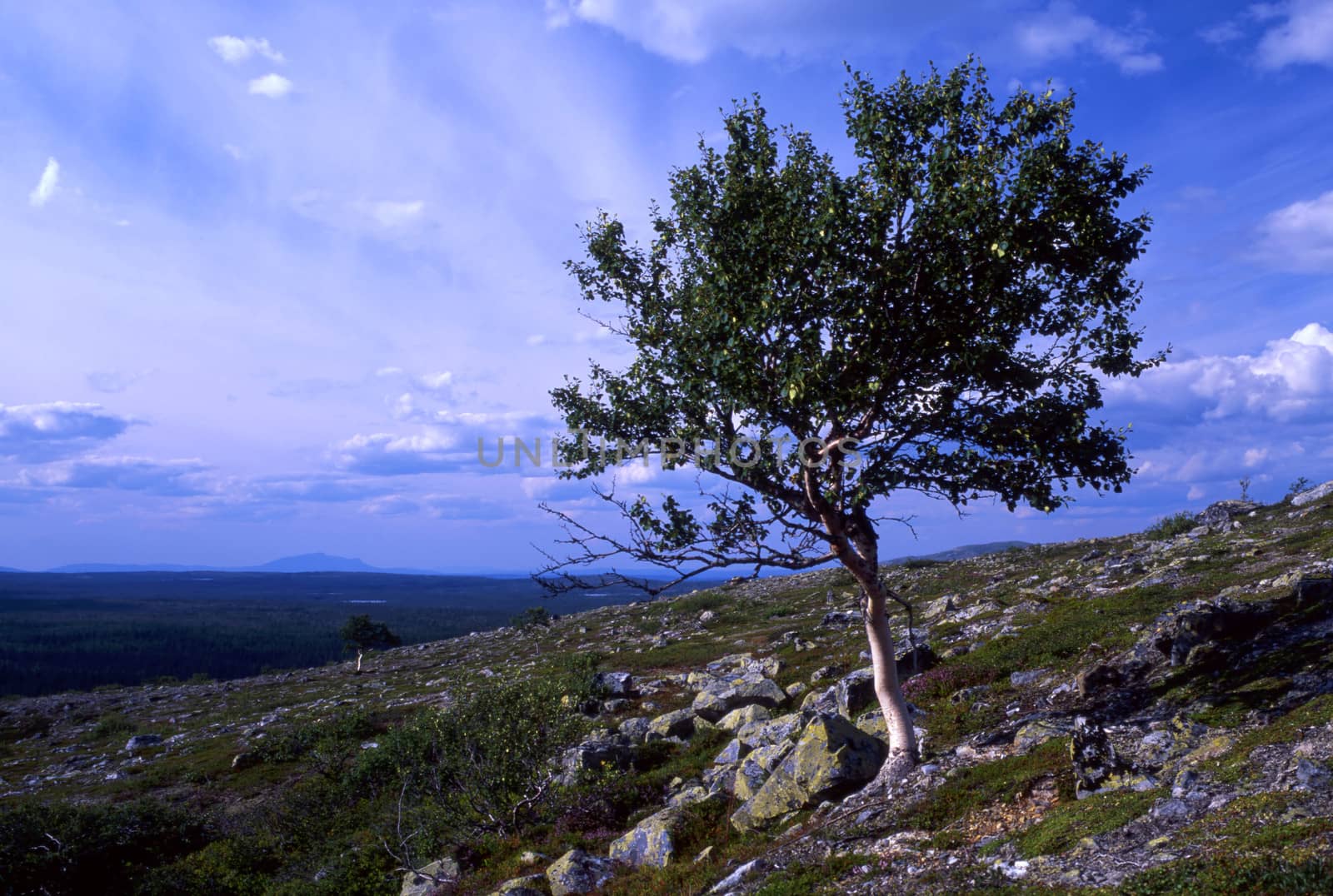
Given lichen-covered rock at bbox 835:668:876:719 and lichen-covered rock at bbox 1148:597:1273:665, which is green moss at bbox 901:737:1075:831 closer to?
lichen-covered rock at bbox 1148:597:1273:665

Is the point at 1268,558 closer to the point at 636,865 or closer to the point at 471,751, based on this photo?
the point at 636,865

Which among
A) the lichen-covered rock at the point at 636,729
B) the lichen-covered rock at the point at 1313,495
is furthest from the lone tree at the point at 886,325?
the lichen-covered rock at the point at 1313,495

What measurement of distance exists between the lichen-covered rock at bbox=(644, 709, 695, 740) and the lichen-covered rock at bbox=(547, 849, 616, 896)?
11.6 m

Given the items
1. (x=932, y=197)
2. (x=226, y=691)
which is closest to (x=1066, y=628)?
(x=932, y=197)

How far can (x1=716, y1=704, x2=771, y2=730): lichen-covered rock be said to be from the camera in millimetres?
27016

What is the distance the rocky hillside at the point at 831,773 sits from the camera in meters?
10.2

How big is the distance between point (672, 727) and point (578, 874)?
12868 millimetres

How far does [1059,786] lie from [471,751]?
1664 cm

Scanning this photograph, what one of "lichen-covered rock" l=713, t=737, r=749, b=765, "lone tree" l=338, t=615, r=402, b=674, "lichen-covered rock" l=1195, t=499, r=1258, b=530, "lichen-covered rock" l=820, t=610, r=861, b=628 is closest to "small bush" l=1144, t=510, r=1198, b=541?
"lichen-covered rock" l=1195, t=499, r=1258, b=530

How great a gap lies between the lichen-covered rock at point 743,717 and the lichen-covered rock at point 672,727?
1394mm

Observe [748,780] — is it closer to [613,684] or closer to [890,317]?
[890,317]

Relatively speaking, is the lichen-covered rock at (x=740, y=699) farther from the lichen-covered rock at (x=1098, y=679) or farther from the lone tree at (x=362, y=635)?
the lone tree at (x=362, y=635)

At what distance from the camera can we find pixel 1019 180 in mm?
12633

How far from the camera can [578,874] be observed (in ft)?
53.9
